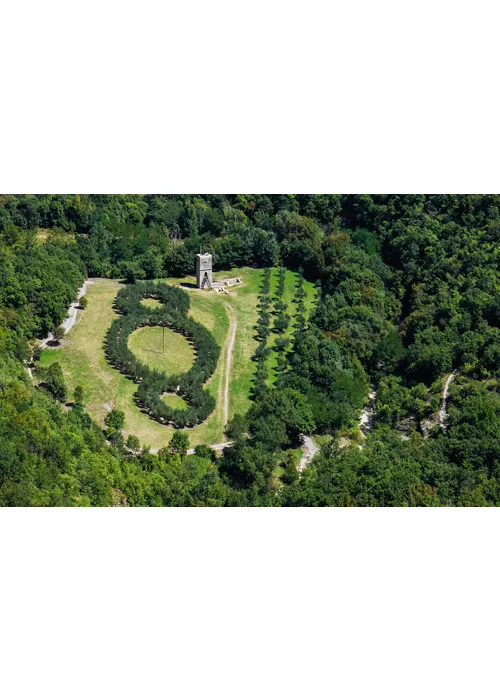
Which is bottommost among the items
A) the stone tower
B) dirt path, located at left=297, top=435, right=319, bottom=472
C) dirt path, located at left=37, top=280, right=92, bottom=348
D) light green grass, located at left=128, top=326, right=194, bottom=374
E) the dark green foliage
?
dirt path, located at left=297, top=435, right=319, bottom=472

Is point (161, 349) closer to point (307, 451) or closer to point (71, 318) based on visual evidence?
point (71, 318)

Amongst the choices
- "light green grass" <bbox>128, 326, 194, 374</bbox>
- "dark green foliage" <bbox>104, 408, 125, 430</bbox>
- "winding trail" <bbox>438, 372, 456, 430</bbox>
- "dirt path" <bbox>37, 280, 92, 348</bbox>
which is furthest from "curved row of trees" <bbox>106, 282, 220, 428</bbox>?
Result: "winding trail" <bbox>438, 372, 456, 430</bbox>

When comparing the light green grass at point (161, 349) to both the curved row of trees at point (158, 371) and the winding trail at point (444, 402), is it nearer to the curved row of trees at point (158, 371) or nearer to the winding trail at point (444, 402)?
the curved row of trees at point (158, 371)

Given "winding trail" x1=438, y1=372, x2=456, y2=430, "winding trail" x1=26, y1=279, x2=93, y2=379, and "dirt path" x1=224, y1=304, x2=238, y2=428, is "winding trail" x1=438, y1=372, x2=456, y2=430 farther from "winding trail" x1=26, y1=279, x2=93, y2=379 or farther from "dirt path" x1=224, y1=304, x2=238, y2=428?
"winding trail" x1=26, y1=279, x2=93, y2=379

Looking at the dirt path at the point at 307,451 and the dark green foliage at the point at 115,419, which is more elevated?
the dark green foliage at the point at 115,419

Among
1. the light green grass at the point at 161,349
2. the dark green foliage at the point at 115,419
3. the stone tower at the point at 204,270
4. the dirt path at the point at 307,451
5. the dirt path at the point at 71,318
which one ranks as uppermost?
the stone tower at the point at 204,270

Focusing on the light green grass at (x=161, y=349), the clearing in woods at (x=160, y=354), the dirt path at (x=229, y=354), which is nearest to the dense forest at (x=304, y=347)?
Result: the clearing in woods at (x=160, y=354)
